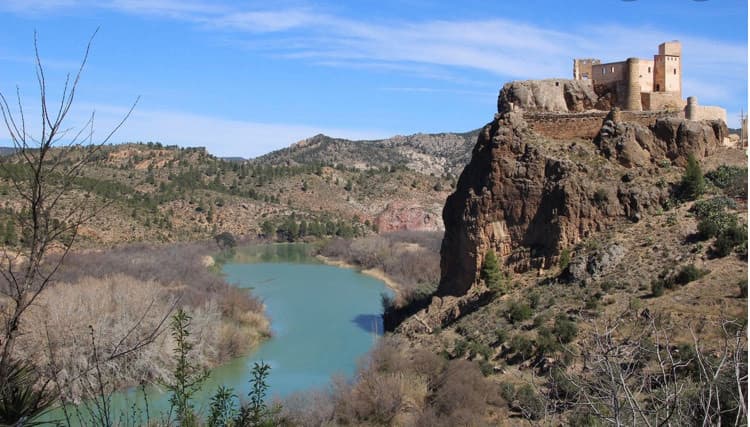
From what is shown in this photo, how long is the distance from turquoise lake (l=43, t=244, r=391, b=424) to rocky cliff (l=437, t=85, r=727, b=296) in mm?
6446

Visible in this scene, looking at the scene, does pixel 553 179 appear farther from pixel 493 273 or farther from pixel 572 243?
pixel 493 273

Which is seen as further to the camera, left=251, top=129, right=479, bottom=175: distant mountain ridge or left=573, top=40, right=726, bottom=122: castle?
left=251, top=129, right=479, bottom=175: distant mountain ridge

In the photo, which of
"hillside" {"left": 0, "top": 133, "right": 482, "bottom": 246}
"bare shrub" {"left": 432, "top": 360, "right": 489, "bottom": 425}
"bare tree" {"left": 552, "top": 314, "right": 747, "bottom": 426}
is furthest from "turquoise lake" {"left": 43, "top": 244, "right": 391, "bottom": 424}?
"hillside" {"left": 0, "top": 133, "right": 482, "bottom": 246}

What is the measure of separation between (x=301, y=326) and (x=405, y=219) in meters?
51.5

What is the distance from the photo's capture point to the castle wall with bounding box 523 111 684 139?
27234 millimetres

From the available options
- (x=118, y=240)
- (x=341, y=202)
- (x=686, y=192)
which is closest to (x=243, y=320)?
(x=686, y=192)

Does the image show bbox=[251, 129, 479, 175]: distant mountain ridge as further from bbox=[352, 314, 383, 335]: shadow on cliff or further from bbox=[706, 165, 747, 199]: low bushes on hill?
A: bbox=[706, 165, 747, 199]: low bushes on hill

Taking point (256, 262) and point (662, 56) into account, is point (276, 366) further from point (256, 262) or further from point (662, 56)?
point (256, 262)

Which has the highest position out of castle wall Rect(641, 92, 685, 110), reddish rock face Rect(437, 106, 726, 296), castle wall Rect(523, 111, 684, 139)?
castle wall Rect(641, 92, 685, 110)


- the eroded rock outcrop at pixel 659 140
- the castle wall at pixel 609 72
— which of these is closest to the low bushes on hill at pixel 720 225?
the eroded rock outcrop at pixel 659 140

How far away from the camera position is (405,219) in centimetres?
8900

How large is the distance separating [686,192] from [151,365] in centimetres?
1882

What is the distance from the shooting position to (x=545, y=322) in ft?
76.6

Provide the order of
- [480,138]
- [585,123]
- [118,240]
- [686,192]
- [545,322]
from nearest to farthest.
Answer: [545,322] → [686,192] → [585,123] → [480,138] → [118,240]
